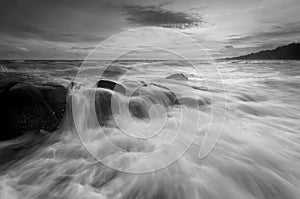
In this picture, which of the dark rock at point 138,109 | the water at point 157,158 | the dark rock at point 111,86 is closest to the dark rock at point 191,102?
the water at point 157,158

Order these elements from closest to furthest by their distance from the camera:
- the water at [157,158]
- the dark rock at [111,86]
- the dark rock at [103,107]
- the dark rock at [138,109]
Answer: the water at [157,158], the dark rock at [103,107], the dark rock at [138,109], the dark rock at [111,86]

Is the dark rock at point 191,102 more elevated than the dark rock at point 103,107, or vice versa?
the dark rock at point 103,107

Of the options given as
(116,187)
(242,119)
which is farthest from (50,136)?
(242,119)

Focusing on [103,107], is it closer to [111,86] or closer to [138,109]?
[138,109]

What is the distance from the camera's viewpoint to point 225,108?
6.82m

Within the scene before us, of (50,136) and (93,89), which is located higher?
(93,89)

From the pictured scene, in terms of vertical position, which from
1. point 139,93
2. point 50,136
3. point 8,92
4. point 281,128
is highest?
point 8,92

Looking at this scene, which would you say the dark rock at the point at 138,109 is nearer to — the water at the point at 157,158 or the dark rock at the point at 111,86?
the water at the point at 157,158

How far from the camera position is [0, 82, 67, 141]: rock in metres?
4.08

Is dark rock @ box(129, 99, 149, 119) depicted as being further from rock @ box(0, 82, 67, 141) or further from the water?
rock @ box(0, 82, 67, 141)

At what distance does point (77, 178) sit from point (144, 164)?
1.03 meters

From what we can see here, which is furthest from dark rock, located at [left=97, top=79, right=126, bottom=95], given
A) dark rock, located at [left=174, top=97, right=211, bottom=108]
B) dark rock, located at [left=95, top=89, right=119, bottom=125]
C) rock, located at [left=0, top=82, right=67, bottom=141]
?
dark rock, located at [left=174, top=97, right=211, bottom=108]

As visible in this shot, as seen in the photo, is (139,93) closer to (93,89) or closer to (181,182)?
(93,89)

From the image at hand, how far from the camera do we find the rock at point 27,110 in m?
4.08
